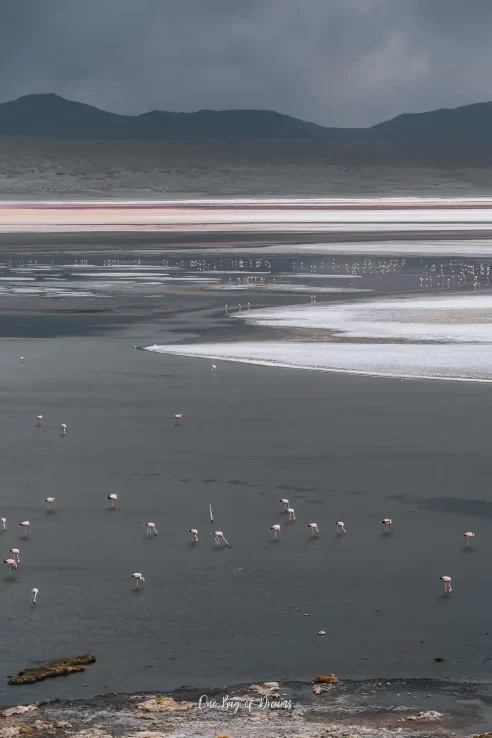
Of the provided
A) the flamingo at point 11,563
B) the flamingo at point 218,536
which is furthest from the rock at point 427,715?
the flamingo at point 11,563

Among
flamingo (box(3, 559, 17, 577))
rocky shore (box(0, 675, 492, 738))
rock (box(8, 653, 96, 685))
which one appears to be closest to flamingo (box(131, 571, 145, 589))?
flamingo (box(3, 559, 17, 577))

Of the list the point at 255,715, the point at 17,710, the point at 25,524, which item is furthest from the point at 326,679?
the point at 25,524

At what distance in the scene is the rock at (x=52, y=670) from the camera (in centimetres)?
884

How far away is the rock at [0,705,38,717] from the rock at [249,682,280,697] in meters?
1.42

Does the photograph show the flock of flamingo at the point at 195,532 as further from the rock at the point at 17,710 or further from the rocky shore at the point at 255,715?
the rocky shore at the point at 255,715

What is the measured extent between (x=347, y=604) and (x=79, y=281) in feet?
103

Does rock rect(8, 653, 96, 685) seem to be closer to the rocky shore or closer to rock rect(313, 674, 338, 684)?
the rocky shore

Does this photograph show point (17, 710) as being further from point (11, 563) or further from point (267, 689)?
point (11, 563)

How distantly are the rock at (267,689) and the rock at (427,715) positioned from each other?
93cm

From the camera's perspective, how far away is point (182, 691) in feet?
28.5

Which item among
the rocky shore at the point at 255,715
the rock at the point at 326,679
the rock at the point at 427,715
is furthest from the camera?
the rock at the point at 326,679

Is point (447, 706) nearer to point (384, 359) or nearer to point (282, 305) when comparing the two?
point (384, 359)

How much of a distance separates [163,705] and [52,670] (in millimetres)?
985

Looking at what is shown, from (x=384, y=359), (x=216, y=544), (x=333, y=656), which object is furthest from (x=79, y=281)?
(x=333, y=656)
